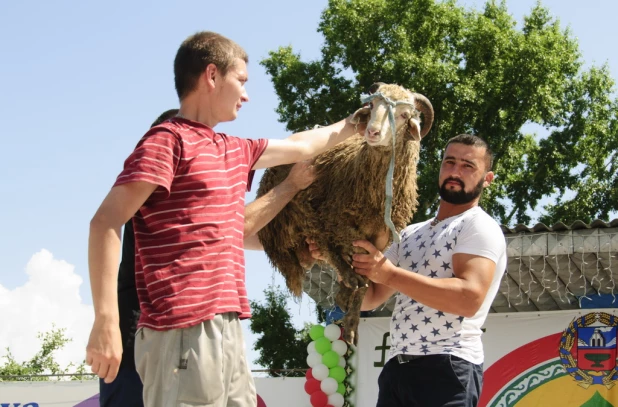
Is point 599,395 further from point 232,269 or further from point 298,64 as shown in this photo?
point 298,64

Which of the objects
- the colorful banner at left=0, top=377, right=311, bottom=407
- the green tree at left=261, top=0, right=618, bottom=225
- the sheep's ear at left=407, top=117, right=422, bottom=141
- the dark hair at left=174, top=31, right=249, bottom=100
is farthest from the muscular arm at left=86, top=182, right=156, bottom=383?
the green tree at left=261, top=0, right=618, bottom=225

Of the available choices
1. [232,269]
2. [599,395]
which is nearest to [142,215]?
[232,269]

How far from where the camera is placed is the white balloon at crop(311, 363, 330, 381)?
9398 millimetres

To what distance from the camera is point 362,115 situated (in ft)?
11.1

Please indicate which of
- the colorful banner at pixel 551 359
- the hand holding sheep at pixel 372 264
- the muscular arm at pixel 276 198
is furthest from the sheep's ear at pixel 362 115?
the colorful banner at pixel 551 359

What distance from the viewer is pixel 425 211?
46.0 ft

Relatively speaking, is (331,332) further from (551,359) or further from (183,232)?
(183,232)

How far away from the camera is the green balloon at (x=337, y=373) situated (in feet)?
30.9

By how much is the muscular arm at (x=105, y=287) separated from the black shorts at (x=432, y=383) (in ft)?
5.04

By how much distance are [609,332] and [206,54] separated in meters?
7.65

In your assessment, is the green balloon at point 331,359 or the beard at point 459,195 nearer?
the beard at point 459,195

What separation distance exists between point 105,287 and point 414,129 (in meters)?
1.93

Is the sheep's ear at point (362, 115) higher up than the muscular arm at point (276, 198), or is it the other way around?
the sheep's ear at point (362, 115)

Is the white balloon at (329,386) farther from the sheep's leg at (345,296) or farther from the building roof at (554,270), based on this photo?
the sheep's leg at (345,296)
